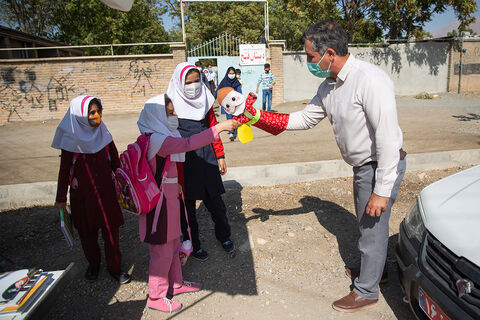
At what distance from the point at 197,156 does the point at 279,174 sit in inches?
92.6

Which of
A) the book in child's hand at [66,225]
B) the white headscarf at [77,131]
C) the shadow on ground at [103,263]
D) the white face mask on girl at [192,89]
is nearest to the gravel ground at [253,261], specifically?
the shadow on ground at [103,263]

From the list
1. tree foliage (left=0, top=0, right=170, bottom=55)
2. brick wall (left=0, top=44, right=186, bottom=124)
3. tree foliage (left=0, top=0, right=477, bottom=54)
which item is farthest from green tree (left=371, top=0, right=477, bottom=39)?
tree foliage (left=0, top=0, right=170, bottom=55)

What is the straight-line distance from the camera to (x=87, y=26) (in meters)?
24.3

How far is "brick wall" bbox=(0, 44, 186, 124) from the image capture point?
13.3m

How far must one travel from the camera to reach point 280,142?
781cm

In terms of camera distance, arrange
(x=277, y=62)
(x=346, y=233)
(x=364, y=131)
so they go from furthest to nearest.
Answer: (x=277, y=62)
(x=346, y=233)
(x=364, y=131)

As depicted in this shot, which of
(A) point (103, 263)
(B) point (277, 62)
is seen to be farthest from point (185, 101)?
(B) point (277, 62)

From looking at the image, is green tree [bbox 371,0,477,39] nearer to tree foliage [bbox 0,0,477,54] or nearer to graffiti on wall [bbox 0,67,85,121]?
tree foliage [bbox 0,0,477,54]

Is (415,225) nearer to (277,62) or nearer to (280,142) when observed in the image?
(280,142)

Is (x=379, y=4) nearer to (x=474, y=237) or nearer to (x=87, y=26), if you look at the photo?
(x=474, y=237)

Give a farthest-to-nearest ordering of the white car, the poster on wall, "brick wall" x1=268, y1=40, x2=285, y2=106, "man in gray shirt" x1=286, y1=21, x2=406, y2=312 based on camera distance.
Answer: "brick wall" x1=268, y1=40, x2=285, y2=106, the poster on wall, "man in gray shirt" x1=286, y1=21, x2=406, y2=312, the white car

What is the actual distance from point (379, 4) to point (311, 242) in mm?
15435

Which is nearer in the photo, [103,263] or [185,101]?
[185,101]

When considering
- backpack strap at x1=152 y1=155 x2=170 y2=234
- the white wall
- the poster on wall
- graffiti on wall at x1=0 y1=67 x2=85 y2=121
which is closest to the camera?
backpack strap at x1=152 y1=155 x2=170 y2=234
